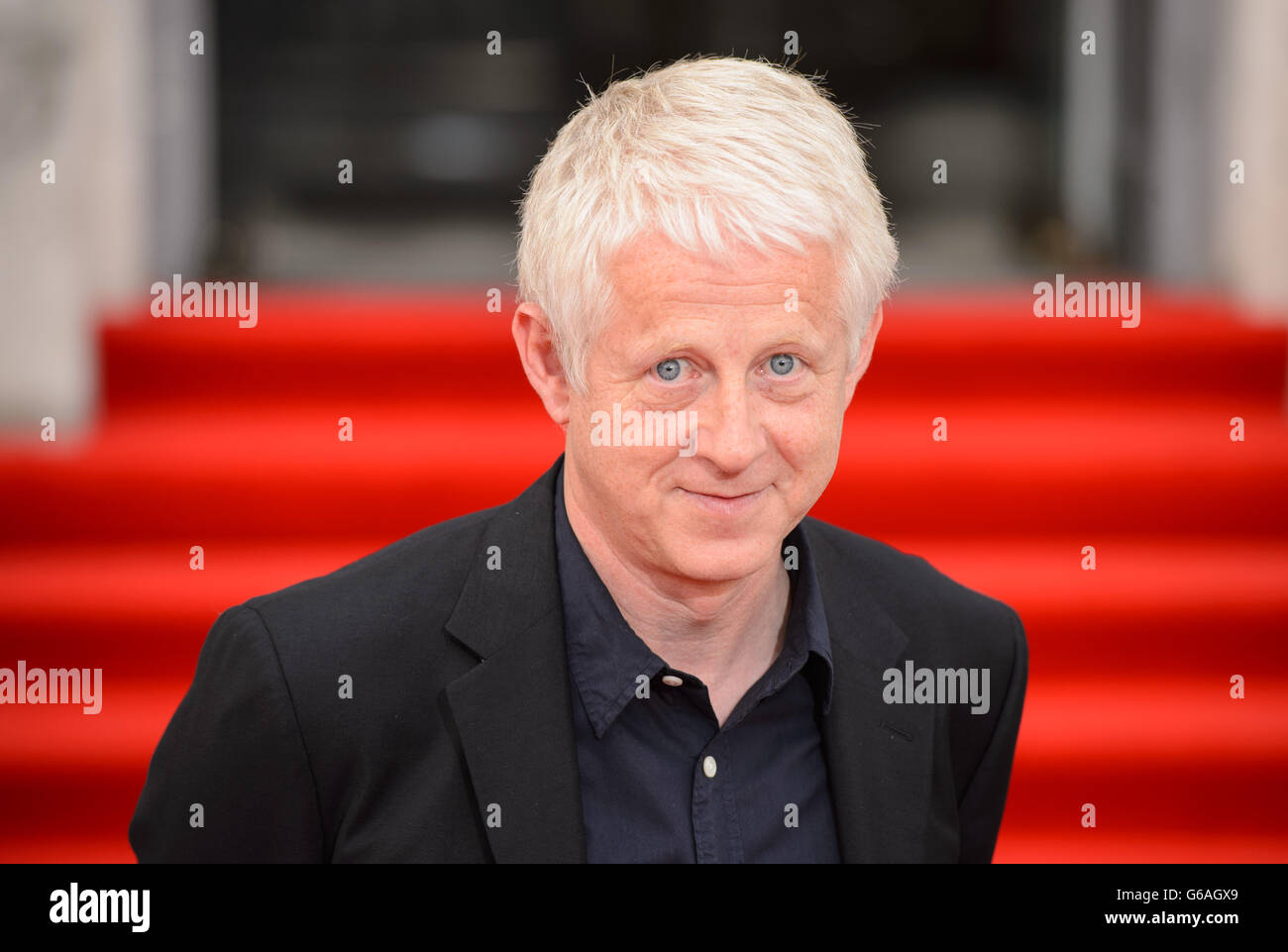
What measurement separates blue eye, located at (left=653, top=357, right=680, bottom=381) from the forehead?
6cm

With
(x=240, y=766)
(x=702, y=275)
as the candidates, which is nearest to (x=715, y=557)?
(x=702, y=275)

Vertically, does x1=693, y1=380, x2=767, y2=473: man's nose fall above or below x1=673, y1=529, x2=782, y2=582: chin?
above

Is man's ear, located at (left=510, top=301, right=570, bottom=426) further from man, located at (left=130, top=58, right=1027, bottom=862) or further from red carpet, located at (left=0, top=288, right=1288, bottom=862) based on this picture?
red carpet, located at (left=0, top=288, right=1288, bottom=862)

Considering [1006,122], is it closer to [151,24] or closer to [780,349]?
[151,24]

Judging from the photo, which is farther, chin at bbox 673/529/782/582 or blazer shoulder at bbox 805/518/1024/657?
blazer shoulder at bbox 805/518/1024/657

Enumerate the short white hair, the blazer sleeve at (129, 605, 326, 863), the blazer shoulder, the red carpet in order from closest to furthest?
the short white hair → the blazer sleeve at (129, 605, 326, 863) → the blazer shoulder → the red carpet

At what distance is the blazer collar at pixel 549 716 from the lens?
1.38m

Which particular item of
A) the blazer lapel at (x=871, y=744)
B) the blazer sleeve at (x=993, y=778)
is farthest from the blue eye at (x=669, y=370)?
the blazer sleeve at (x=993, y=778)

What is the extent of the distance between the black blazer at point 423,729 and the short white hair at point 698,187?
267 millimetres

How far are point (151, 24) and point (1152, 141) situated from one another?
310cm

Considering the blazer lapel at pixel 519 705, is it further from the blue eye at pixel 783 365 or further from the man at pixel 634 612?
the blue eye at pixel 783 365

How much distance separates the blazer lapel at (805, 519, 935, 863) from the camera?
1.48 m

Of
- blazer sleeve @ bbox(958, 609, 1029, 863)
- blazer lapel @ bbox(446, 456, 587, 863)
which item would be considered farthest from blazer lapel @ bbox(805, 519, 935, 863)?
blazer lapel @ bbox(446, 456, 587, 863)

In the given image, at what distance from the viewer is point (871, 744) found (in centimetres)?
151
